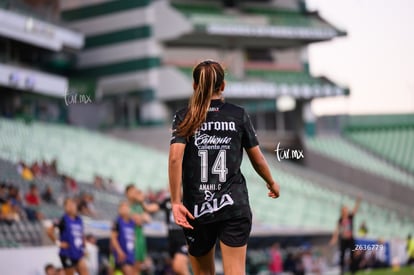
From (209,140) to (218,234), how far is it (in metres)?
0.67

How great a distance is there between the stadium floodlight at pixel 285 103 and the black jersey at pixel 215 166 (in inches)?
1244

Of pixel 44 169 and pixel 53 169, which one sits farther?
pixel 53 169

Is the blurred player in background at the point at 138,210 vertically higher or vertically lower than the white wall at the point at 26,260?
higher

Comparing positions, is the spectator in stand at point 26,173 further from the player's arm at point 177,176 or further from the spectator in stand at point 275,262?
the player's arm at point 177,176

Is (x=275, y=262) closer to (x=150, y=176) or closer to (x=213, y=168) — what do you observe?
(x=150, y=176)

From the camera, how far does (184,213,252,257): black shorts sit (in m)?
7.20

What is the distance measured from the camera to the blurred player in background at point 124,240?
43.0ft

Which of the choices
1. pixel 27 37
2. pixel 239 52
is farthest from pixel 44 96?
pixel 239 52

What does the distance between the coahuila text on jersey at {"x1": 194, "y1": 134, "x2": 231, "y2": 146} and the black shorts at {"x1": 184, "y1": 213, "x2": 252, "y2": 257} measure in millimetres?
530

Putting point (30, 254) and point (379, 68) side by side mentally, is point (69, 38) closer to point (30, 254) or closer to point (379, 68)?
point (379, 68)

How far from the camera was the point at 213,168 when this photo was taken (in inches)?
284

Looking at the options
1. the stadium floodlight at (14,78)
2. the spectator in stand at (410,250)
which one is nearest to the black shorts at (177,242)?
the spectator in stand at (410,250)

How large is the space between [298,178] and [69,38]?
32.2 ft

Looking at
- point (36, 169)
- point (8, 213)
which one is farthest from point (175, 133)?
point (36, 169)
